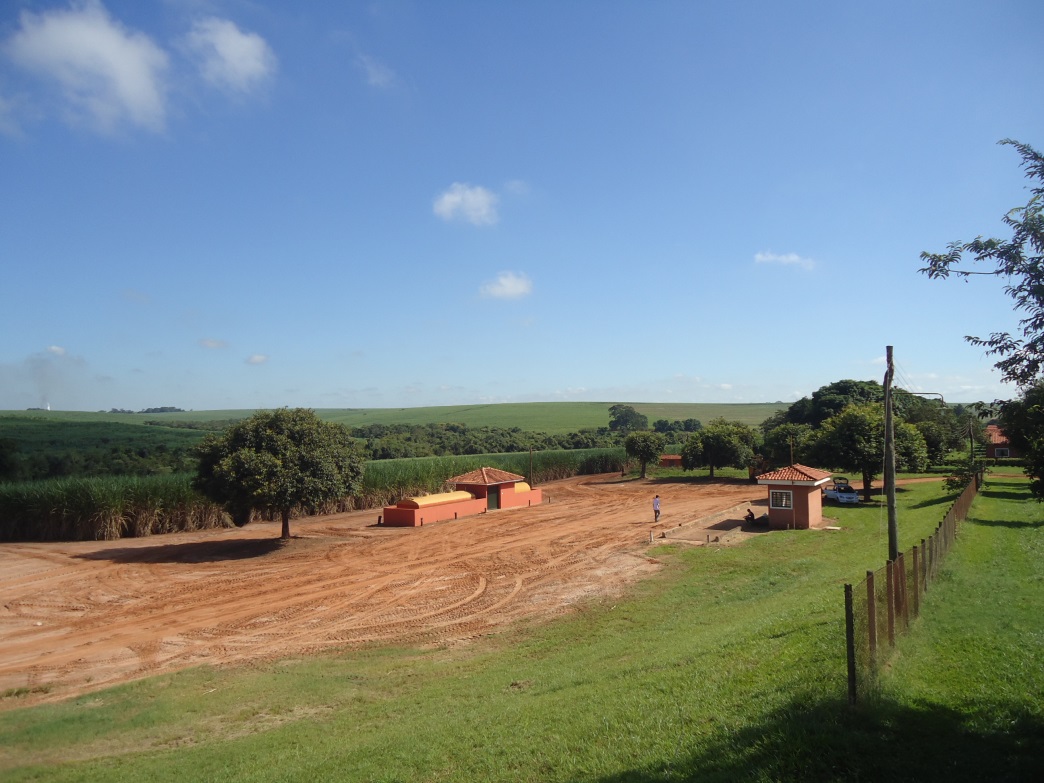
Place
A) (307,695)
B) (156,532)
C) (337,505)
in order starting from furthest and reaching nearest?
(337,505) < (156,532) < (307,695)

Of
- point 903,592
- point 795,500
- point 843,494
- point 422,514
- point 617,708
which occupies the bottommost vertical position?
point 422,514

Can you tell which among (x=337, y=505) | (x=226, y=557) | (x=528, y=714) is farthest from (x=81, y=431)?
(x=528, y=714)

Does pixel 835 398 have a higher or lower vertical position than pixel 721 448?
higher

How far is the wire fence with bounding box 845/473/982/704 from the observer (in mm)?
7508

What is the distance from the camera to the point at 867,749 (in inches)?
262

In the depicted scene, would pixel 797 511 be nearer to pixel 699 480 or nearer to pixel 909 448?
pixel 909 448

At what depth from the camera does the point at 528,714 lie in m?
9.19

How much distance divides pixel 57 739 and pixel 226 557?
19.3 meters

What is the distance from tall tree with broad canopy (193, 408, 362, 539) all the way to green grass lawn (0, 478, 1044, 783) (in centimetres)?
1485

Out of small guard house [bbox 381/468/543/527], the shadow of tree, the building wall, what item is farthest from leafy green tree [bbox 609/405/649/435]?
the building wall

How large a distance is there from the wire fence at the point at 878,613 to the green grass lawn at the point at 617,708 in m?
0.27

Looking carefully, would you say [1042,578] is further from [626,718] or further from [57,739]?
[57,739]

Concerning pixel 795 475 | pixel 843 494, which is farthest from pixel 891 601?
pixel 843 494

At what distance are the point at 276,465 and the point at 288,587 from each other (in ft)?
23.6
